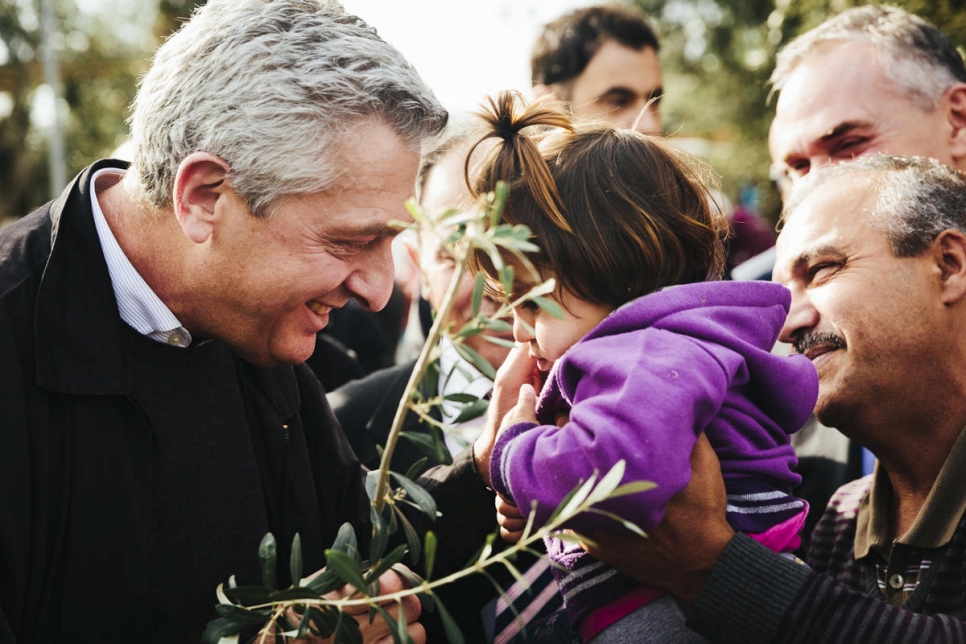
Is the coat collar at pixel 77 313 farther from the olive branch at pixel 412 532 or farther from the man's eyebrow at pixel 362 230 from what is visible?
the olive branch at pixel 412 532

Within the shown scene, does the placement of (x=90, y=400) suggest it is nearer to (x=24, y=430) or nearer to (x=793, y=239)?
(x=24, y=430)

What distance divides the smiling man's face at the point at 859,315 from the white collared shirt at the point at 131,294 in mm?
1923

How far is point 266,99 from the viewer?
2412 mm

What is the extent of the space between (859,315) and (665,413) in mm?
1190

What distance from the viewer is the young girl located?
197 cm

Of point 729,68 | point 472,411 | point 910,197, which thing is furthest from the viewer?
point 729,68

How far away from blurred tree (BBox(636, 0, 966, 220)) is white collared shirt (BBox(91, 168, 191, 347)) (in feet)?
17.6

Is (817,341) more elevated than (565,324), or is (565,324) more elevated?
(565,324)

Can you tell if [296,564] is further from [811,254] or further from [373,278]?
[811,254]

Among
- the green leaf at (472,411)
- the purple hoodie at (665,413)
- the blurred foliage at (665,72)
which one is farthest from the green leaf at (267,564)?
the blurred foliage at (665,72)

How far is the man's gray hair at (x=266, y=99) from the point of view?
2.41 meters

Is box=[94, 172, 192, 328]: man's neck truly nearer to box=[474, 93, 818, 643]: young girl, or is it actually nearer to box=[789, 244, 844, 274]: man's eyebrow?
box=[474, 93, 818, 643]: young girl

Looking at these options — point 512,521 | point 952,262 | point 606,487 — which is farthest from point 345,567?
point 952,262

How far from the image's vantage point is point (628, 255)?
2.36m
